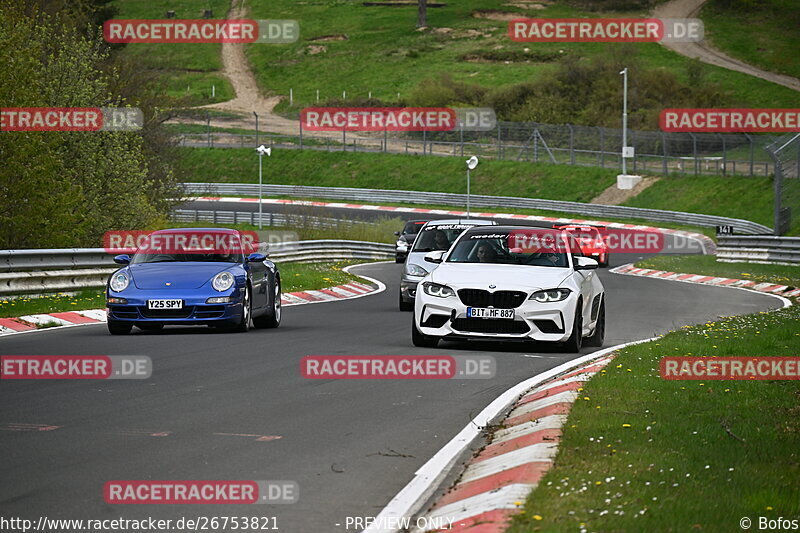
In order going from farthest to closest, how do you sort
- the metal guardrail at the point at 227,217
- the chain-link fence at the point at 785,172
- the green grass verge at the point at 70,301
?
the metal guardrail at the point at 227,217 < the chain-link fence at the point at 785,172 < the green grass verge at the point at 70,301

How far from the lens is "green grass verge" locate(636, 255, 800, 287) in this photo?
32834mm

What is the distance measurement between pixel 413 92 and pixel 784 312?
87.4 m

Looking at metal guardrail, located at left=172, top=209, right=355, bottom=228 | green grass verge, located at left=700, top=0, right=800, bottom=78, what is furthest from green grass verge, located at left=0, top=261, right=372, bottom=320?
green grass verge, located at left=700, top=0, right=800, bottom=78

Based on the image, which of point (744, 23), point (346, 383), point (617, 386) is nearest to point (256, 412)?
point (346, 383)

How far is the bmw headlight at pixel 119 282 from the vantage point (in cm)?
1612

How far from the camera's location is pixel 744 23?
434 feet

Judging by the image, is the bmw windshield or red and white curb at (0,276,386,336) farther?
the bmw windshield

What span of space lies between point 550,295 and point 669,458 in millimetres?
7235

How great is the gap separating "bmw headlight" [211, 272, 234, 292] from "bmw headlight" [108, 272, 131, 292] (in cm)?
111
